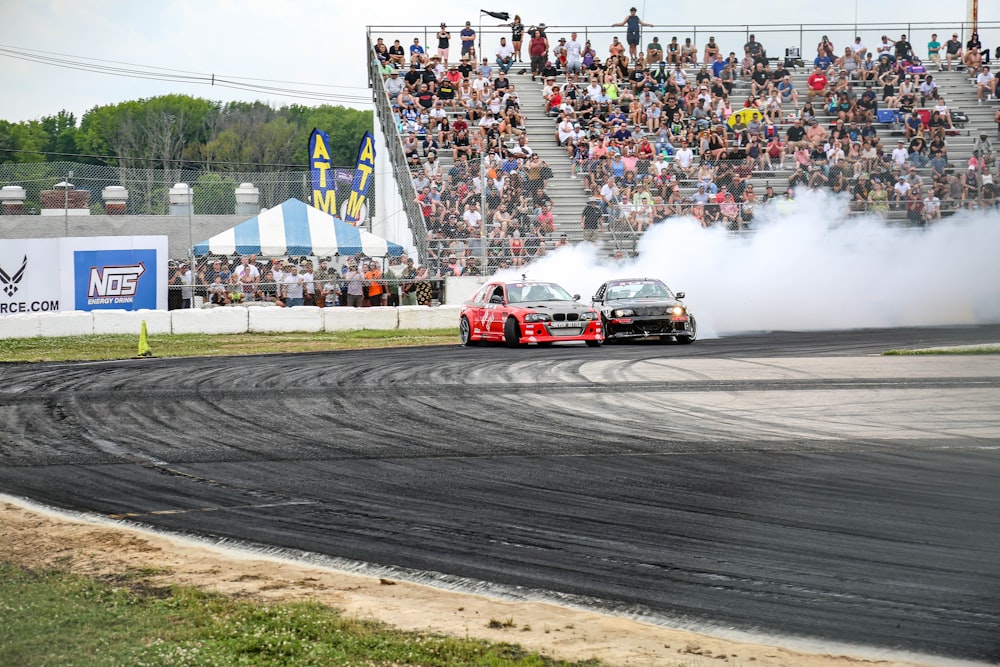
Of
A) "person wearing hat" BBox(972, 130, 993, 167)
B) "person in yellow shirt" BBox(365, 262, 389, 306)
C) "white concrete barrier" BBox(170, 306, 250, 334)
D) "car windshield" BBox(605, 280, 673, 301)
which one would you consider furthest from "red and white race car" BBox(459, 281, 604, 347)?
"person wearing hat" BBox(972, 130, 993, 167)

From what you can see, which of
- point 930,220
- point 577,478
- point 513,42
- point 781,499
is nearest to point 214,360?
point 577,478

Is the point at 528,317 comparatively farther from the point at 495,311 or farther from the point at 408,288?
the point at 408,288

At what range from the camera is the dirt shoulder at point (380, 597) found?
4531 mm

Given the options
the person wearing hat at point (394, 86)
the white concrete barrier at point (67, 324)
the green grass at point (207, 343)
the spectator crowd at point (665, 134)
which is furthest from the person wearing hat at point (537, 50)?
the white concrete barrier at point (67, 324)

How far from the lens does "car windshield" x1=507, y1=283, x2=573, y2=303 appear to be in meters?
19.9

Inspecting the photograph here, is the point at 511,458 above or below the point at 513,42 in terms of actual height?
below

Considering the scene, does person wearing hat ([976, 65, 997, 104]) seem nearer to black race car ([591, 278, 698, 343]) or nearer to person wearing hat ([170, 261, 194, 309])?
black race car ([591, 278, 698, 343])

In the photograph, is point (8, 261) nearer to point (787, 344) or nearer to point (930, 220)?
point (787, 344)

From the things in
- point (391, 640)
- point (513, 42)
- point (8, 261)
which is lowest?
point (391, 640)

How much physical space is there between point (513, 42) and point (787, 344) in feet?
53.4

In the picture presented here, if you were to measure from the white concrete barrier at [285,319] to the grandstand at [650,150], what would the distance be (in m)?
2.81

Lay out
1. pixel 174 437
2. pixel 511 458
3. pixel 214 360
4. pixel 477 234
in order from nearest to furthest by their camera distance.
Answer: pixel 511 458, pixel 174 437, pixel 214 360, pixel 477 234

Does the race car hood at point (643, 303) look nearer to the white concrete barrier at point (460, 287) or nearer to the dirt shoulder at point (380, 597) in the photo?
the white concrete barrier at point (460, 287)

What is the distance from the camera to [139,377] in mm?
15133
